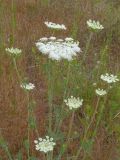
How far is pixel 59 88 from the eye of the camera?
12.6 ft

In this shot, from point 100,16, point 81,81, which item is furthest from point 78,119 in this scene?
point 100,16

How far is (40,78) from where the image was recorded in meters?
4.24

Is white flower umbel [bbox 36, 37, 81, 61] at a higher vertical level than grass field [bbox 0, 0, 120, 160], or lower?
higher

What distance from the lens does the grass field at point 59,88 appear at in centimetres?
289

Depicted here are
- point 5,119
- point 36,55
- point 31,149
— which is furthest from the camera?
point 36,55

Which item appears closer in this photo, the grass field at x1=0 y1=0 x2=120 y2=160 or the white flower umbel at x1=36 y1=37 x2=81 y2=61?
the white flower umbel at x1=36 y1=37 x2=81 y2=61

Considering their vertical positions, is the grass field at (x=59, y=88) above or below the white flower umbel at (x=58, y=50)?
below

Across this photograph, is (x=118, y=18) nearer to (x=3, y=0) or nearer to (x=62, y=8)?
(x=62, y=8)

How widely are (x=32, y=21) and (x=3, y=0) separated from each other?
0.60m

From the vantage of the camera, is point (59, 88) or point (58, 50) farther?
point (59, 88)

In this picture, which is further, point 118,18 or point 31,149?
point 118,18

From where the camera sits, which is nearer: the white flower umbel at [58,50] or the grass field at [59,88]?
the white flower umbel at [58,50]

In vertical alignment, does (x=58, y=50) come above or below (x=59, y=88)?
above

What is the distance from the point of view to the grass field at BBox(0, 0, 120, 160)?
2891 mm
